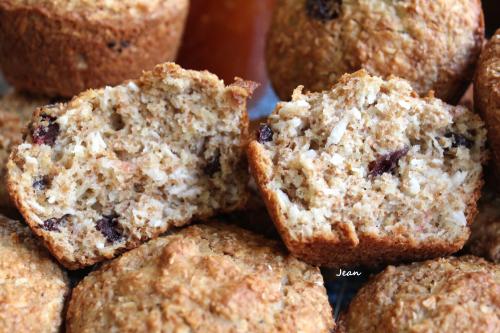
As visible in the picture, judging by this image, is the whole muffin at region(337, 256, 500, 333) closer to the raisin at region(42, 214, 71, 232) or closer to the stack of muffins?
the stack of muffins

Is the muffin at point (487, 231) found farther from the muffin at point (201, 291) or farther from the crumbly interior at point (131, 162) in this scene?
the crumbly interior at point (131, 162)

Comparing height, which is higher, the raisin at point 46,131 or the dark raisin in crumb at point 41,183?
the raisin at point 46,131

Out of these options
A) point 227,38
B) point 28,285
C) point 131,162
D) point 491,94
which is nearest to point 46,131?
point 131,162

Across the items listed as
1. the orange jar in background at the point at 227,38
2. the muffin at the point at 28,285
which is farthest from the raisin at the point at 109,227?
the orange jar in background at the point at 227,38

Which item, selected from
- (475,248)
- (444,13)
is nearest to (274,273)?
(475,248)

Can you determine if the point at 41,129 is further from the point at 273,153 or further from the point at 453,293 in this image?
the point at 453,293

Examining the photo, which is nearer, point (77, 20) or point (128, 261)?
point (128, 261)
